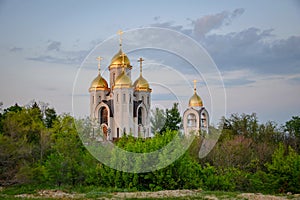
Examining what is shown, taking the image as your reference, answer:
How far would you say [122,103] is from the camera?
44.2 metres

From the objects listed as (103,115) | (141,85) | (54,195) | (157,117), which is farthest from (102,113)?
(54,195)

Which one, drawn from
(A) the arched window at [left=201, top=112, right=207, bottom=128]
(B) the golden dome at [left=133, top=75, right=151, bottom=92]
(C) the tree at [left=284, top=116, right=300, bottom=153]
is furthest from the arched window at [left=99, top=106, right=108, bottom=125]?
(C) the tree at [left=284, top=116, right=300, bottom=153]

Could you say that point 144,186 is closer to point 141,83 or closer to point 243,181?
point 243,181

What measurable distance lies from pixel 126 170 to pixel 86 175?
2.51 m

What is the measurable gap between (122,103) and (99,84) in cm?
458

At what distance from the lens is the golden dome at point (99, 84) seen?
46.7m

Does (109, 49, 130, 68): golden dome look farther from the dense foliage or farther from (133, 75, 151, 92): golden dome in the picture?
the dense foliage

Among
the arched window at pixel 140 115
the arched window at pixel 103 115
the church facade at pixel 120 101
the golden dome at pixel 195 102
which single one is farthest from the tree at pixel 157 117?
the arched window at pixel 103 115

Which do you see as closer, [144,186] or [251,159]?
[144,186]

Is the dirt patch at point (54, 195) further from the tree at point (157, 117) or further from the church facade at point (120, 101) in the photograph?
the church facade at point (120, 101)

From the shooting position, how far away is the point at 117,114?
44062 millimetres

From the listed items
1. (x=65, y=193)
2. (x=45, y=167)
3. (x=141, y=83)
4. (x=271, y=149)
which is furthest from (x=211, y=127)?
(x=65, y=193)

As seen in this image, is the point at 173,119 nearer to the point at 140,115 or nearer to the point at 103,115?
the point at 140,115

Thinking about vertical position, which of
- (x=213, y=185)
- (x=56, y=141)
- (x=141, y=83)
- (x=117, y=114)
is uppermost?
(x=141, y=83)
